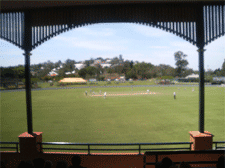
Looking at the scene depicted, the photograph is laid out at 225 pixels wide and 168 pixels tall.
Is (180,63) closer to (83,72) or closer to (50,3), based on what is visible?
(83,72)

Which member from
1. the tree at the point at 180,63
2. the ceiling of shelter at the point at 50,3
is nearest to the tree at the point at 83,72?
the tree at the point at 180,63

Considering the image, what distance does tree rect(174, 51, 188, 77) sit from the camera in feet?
306

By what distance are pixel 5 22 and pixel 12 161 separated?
3.88 metres

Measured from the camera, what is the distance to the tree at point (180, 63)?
9312 cm

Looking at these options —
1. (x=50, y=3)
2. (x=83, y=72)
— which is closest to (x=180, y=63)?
(x=83, y=72)

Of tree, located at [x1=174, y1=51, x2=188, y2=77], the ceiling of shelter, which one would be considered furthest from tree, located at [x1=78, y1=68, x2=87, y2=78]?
the ceiling of shelter

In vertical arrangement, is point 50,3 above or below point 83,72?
below

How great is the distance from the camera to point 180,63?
94.6 meters

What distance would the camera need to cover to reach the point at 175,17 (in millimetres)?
4688

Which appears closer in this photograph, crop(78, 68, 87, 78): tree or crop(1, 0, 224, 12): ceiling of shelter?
crop(1, 0, 224, 12): ceiling of shelter

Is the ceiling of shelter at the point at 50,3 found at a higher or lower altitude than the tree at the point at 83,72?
lower

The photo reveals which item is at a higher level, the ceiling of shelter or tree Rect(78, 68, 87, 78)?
tree Rect(78, 68, 87, 78)

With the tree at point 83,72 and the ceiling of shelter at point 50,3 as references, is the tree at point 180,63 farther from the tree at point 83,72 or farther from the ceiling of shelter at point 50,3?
the ceiling of shelter at point 50,3

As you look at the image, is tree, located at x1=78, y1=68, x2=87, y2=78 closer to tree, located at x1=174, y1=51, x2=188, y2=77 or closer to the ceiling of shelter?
tree, located at x1=174, y1=51, x2=188, y2=77
